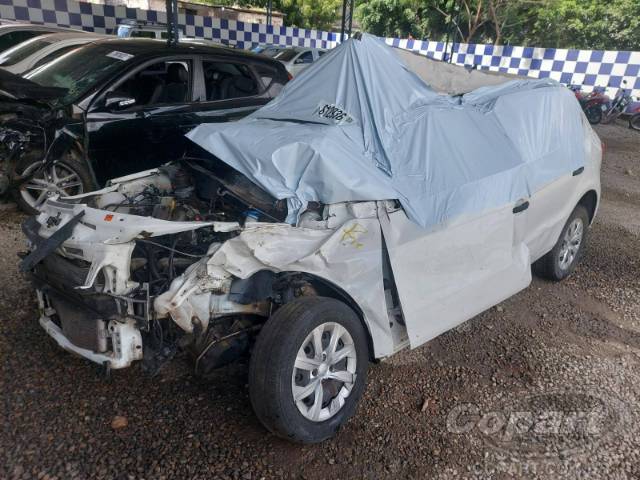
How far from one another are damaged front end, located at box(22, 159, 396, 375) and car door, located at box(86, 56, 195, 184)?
191cm

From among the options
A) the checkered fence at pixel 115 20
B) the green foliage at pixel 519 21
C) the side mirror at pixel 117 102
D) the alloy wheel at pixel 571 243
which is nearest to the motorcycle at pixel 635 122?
the green foliage at pixel 519 21

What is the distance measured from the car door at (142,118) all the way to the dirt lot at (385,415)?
54.0 inches

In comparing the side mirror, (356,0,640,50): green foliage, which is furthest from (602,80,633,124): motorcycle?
the side mirror

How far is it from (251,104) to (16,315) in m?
3.18

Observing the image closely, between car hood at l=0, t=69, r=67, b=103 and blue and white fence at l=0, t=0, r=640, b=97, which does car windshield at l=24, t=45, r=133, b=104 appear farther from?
blue and white fence at l=0, t=0, r=640, b=97

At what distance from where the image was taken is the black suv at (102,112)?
14.0ft

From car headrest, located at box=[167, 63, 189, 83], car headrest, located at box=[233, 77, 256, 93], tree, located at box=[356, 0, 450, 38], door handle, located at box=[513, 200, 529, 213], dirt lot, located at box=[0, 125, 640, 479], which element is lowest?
dirt lot, located at box=[0, 125, 640, 479]

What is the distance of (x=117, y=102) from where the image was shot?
14.3 feet

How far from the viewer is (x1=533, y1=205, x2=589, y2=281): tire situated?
157 inches

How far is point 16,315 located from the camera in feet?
10.5

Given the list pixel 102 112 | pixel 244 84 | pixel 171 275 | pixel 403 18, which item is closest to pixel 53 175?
pixel 102 112

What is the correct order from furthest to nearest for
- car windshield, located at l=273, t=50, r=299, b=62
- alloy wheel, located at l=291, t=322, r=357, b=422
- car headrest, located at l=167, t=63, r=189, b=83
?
car windshield, located at l=273, t=50, r=299, b=62 < car headrest, located at l=167, t=63, r=189, b=83 < alloy wheel, located at l=291, t=322, r=357, b=422

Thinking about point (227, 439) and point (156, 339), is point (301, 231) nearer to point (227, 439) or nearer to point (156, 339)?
point (156, 339)

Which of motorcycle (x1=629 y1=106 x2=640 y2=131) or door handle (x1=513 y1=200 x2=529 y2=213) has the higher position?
door handle (x1=513 y1=200 x2=529 y2=213)
